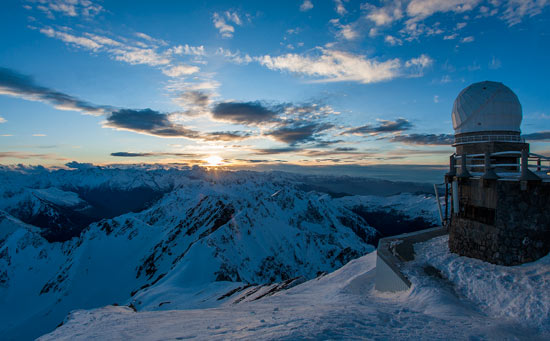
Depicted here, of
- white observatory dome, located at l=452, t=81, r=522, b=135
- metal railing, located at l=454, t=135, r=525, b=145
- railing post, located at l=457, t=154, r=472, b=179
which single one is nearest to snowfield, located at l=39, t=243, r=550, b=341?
railing post, located at l=457, t=154, r=472, b=179

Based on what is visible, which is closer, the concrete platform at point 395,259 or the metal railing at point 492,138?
the concrete platform at point 395,259

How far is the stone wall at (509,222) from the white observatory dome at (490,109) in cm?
462

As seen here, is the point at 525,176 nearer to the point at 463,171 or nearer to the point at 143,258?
the point at 463,171

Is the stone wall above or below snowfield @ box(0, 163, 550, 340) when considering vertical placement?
above

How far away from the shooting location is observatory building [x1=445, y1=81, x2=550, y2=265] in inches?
563

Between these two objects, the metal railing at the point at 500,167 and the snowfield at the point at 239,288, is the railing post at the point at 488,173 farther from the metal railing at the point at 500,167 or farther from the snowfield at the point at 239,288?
the snowfield at the point at 239,288

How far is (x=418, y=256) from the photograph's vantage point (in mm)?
19172

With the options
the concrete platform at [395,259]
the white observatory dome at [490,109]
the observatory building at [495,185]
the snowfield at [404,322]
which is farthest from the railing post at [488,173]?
the concrete platform at [395,259]

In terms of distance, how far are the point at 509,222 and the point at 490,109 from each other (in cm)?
800

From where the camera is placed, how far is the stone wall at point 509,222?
14250 mm

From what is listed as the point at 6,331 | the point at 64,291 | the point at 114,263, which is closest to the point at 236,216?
the point at 114,263

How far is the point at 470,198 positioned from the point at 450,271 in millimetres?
4756

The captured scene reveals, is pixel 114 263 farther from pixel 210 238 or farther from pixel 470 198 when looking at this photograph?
pixel 470 198

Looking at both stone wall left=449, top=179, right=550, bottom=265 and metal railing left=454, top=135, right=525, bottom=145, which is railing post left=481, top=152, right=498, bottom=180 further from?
metal railing left=454, top=135, right=525, bottom=145
